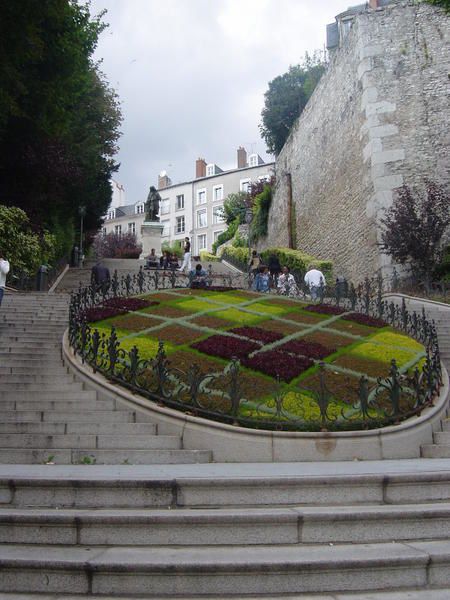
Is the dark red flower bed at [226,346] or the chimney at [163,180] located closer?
the dark red flower bed at [226,346]

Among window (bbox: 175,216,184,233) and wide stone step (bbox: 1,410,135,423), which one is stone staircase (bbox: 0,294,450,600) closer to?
wide stone step (bbox: 1,410,135,423)

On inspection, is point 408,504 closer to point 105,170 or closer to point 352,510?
point 352,510

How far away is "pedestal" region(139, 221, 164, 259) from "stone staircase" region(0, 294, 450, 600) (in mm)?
24466

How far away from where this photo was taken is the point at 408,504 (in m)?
4.45

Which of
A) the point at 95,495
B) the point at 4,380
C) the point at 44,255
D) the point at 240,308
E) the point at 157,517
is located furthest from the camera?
the point at 44,255

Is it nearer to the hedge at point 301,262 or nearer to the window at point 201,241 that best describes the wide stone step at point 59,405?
the hedge at point 301,262

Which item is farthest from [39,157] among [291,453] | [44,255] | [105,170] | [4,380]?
[291,453]

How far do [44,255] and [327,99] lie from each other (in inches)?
592

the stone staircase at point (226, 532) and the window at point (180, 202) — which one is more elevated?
the window at point (180, 202)

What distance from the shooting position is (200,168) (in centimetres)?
5997

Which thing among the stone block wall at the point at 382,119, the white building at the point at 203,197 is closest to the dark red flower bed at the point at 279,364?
the stone block wall at the point at 382,119

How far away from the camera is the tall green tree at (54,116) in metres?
9.81

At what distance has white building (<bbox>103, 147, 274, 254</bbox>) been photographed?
181 feet

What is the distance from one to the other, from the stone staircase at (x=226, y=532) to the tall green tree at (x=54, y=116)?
761 centimetres
